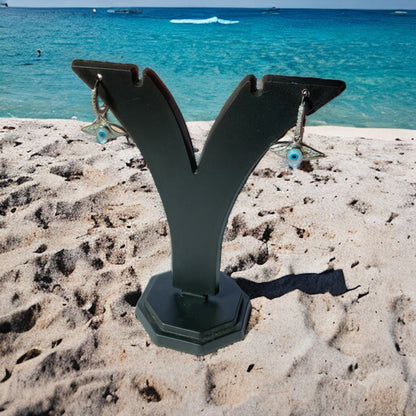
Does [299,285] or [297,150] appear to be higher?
[297,150]

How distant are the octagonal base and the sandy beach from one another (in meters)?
0.06

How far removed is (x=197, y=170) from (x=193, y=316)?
736 millimetres

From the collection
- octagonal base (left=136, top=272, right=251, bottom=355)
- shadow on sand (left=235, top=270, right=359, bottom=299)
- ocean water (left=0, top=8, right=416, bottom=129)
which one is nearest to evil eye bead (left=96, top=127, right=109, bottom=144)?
octagonal base (left=136, top=272, right=251, bottom=355)

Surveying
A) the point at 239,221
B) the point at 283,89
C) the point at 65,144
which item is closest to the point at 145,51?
the point at 65,144

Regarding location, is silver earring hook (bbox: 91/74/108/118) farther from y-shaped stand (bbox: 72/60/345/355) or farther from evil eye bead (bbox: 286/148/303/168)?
evil eye bead (bbox: 286/148/303/168)

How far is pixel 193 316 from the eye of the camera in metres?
1.85

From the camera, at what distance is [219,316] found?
6.01 feet

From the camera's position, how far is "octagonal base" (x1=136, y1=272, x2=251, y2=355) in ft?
5.77

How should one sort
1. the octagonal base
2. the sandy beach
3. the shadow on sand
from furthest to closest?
the shadow on sand, the octagonal base, the sandy beach

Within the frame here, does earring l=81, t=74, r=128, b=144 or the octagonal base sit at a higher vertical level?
earring l=81, t=74, r=128, b=144

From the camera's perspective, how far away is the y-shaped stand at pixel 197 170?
1.32 meters

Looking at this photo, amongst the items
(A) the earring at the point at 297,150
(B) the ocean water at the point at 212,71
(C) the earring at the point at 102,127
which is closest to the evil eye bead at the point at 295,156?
(A) the earring at the point at 297,150

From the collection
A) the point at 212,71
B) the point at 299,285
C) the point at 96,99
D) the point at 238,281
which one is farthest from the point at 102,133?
the point at 212,71

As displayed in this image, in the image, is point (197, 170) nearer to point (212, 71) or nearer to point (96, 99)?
point (96, 99)
